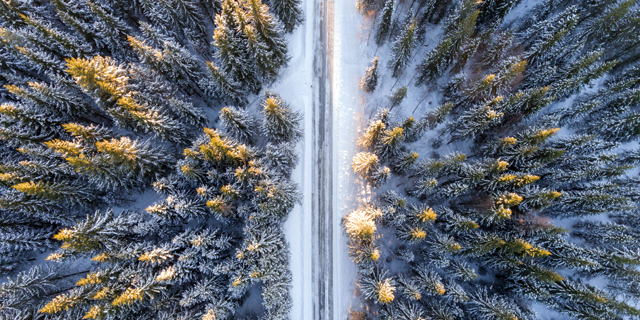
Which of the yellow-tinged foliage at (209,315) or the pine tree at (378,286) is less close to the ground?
the pine tree at (378,286)

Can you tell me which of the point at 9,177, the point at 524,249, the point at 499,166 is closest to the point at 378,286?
the point at 524,249

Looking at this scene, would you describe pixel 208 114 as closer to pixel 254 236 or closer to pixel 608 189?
pixel 254 236

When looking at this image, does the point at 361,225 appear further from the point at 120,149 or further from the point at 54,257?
the point at 54,257

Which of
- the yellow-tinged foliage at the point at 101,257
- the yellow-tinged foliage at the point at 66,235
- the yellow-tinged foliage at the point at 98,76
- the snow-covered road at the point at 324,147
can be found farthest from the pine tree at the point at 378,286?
the yellow-tinged foliage at the point at 98,76

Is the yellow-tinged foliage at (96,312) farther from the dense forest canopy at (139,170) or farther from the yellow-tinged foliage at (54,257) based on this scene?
the yellow-tinged foliage at (54,257)

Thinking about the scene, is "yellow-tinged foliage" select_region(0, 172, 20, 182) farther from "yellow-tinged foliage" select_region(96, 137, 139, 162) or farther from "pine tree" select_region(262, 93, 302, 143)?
"pine tree" select_region(262, 93, 302, 143)

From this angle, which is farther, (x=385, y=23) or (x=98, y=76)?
(x=385, y=23)

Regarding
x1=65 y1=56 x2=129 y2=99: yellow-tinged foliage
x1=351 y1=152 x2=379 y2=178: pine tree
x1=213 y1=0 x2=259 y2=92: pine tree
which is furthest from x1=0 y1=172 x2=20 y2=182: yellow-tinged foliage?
x1=351 y1=152 x2=379 y2=178: pine tree

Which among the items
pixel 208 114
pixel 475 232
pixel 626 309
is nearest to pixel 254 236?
pixel 208 114
